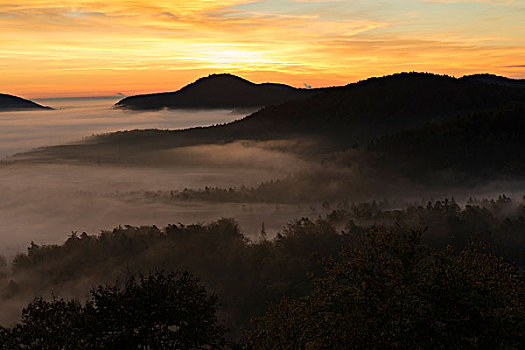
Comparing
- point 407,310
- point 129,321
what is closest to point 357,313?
point 407,310

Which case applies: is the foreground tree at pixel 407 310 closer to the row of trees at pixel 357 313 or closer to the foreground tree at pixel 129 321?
the row of trees at pixel 357 313

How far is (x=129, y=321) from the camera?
114ft

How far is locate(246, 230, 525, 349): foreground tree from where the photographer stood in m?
28.4

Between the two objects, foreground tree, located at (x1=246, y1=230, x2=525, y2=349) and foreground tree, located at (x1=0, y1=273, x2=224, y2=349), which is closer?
foreground tree, located at (x1=246, y1=230, x2=525, y2=349)

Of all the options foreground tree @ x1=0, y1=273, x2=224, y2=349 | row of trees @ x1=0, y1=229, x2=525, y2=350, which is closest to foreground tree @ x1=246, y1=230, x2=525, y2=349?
row of trees @ x1=0, y1=229, x2=525, y2=350

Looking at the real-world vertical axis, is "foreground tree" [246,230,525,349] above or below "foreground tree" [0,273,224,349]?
above

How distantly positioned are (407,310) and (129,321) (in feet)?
63.9

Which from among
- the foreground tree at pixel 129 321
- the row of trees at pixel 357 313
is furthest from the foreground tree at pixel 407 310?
the foreground tree at pixel 129 321

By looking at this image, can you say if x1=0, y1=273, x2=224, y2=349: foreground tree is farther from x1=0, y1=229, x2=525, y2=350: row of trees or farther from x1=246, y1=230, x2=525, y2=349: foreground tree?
x1=246, y1=230, x2=525, y2=349: foreground tree

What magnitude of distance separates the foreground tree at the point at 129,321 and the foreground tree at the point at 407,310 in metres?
4.25

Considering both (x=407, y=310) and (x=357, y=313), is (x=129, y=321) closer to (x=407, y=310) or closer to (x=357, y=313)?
(x=357, y=313)

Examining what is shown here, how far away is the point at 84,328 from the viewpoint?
33469mm

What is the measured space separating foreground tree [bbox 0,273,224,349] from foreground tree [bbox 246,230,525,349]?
4247 millimetres

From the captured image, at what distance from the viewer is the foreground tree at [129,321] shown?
108 ft
